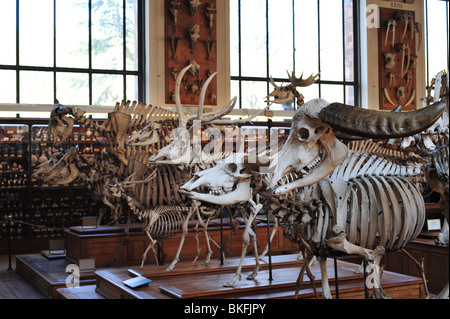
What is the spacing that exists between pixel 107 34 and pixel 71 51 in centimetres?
95

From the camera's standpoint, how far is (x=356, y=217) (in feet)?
11.9

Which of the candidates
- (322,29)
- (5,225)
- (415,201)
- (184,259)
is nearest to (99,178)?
(184,259)

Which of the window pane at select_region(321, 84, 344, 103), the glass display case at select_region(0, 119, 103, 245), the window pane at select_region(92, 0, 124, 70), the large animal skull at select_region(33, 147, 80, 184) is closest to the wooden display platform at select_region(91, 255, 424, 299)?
the large animal skull at select_region(33, 147, 80, 184)

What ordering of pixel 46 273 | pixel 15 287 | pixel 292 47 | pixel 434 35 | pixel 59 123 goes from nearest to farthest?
pixel 46 273
pixel 15 287
pixel 59 123
pixel 292 47
pixel 434 35

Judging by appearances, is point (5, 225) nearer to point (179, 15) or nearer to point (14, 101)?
point (14, 101)

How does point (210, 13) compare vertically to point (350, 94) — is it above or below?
above

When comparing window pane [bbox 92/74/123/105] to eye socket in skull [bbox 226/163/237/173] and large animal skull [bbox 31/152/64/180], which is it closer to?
large animal skull [bbox 31/152/64/180]

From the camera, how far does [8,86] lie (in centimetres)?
1170

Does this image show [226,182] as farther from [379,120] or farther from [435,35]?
[435,35]

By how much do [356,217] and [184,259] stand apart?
5124 mm

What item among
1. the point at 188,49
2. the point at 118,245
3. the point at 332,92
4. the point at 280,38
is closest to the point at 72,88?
the point at 188,49

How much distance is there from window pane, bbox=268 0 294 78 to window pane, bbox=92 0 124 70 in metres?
4.04

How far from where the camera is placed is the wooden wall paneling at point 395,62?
1479cm
